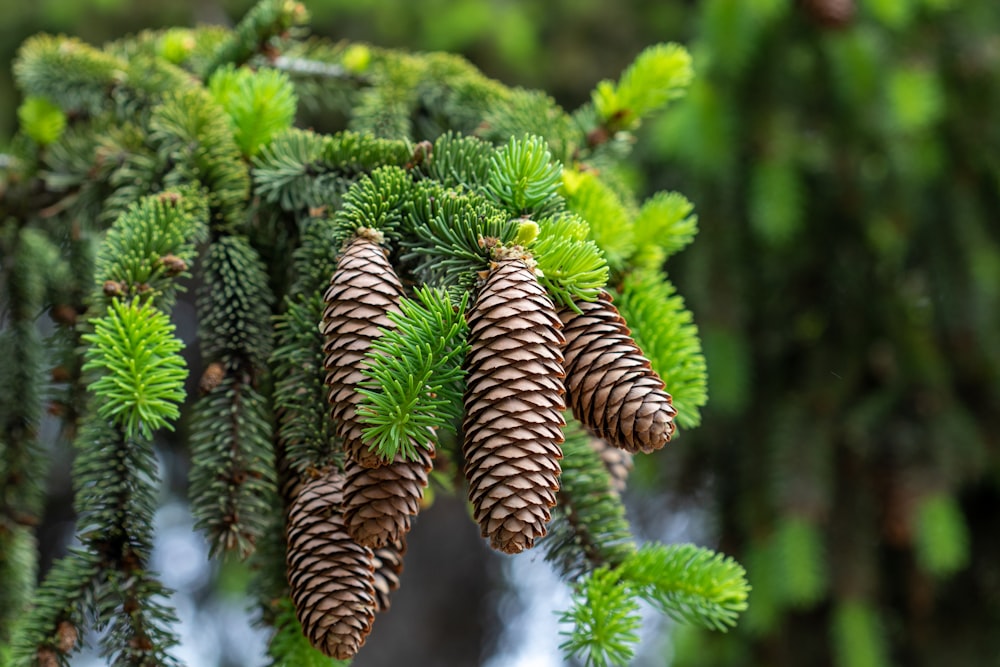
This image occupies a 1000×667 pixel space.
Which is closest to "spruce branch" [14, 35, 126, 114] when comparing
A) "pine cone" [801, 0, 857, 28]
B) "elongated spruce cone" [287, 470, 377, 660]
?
"elongated spruce cone" [287, 470, 377, 660]

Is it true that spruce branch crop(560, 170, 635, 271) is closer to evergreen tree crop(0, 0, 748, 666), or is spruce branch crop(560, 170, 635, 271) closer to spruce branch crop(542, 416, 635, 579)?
evergreen tree crop(0, 0, 748, 666)

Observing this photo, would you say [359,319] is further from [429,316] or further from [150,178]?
[150,178]

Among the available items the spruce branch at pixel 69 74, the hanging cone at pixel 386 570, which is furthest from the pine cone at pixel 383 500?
the spruce branch at pixel 69 74

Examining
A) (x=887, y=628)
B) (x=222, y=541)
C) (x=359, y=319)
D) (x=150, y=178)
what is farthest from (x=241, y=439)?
(x=887, y=628)

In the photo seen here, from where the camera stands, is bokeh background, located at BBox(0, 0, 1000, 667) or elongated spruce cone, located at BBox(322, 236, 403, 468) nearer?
elongated spruce cone, located at BBox(322, 236, 403, 468)

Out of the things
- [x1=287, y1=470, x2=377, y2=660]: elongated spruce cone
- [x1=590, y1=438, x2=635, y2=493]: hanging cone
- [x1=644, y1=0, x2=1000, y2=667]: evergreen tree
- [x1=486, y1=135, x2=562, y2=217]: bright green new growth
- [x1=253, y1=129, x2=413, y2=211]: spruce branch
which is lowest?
[x1=644, y1=0, x2=1000, y2=667]: evergreen tree

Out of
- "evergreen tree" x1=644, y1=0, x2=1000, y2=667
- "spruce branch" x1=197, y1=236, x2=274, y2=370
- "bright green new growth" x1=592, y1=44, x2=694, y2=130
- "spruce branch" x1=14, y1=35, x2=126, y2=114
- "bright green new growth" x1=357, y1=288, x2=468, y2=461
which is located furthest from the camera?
"evergreen tree" x1=644, y1=0, x2=1000, y2=667

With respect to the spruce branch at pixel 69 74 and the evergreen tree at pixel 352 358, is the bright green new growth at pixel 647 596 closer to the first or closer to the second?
the evergreen tree at pixel 352 358

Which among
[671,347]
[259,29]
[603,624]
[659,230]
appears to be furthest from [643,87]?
[603,624]
